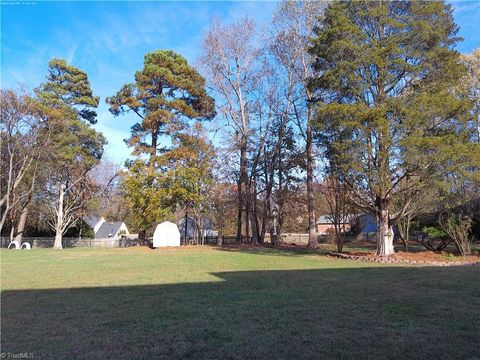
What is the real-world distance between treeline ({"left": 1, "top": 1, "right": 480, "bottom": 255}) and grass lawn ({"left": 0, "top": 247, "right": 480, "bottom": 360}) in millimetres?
6406

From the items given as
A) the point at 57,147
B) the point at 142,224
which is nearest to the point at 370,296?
the point at 142,224

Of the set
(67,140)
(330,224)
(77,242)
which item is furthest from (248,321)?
(330,224)

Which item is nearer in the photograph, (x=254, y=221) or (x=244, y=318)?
(x=244, y=318)

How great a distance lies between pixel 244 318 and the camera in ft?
17.6

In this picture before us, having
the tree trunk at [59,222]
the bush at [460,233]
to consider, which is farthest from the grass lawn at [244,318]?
the tree trunk at [59,222]

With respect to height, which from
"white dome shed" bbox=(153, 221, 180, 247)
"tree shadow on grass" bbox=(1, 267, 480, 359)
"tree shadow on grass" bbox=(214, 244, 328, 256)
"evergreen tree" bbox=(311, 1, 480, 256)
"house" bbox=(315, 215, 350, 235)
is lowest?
"tree shadow on grass" bbox=(1, 267, 480, 359)

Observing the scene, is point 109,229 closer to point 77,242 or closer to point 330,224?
point 77,242

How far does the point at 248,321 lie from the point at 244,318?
18cm

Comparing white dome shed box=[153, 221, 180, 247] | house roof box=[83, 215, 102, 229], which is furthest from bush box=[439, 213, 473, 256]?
house roof box=[83, 215, 102, 229]

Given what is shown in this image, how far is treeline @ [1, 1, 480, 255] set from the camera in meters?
14.3

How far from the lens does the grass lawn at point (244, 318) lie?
13.3 feet

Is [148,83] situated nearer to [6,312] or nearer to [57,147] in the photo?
[57,147]

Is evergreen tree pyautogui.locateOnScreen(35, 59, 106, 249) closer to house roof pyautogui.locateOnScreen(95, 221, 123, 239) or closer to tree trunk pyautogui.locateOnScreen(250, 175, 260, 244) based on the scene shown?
tree trunk pyautogui.locateOnScreen(250, 175, 260, 244)

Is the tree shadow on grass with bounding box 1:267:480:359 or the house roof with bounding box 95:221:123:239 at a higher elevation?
the house roof with bounding box 95:221:123:239
